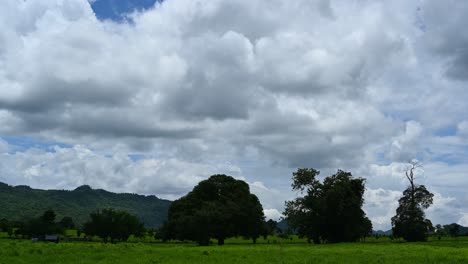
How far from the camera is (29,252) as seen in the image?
1785 inches

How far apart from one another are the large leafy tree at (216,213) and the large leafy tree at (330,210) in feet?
28.0

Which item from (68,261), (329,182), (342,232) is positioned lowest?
(68,261)

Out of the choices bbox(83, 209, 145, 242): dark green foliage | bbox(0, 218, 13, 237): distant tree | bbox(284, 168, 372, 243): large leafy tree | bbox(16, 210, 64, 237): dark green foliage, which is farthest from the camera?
bbox(0, 218, 13, 237): distant tree

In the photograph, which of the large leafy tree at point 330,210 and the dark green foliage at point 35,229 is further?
the dark green foliage at point 35,229

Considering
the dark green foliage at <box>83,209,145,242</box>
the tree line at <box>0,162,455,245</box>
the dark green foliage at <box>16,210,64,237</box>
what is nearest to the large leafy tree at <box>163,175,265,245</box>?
the tree line at <box>0,162,455,245</box>

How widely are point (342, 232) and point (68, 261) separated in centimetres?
6480

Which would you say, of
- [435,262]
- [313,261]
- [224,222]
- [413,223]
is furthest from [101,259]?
[413,223]

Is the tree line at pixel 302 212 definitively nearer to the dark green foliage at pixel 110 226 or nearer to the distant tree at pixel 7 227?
the dark green foliage at pixel 110 226

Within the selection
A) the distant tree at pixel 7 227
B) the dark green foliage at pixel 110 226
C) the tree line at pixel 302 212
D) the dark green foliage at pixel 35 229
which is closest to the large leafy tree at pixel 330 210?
the tree line at pixel 302 212

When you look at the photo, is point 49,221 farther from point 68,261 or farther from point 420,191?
point 68,261

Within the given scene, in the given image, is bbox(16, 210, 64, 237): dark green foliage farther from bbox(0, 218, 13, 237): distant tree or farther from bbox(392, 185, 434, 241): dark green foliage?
bbox(392, 185, 434, 241): dark green foliage

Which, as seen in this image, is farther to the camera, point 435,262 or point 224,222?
point 224,222

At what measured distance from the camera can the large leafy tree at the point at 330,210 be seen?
299 feet

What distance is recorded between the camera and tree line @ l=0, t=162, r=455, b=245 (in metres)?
92.3
